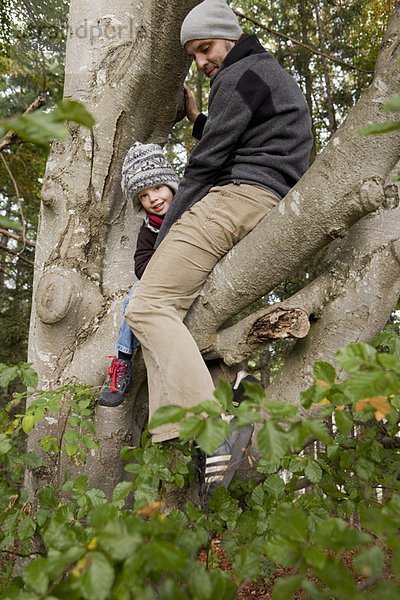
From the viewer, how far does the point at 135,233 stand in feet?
11.0

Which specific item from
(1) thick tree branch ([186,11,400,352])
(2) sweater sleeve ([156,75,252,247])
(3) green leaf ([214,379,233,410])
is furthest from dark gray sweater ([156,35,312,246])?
(3) green leaf ([214,379,233,410])

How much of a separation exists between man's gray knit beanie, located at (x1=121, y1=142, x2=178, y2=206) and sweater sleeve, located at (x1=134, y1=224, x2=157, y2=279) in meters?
0.21

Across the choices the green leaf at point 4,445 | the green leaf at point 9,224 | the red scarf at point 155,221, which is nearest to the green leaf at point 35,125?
the green leaf at point 9,224

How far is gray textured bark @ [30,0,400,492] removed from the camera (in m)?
2.10

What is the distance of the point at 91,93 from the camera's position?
3283mm

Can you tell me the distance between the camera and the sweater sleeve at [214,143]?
7.86 ft

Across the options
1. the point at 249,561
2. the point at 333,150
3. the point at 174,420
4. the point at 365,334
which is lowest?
the point at 249,561

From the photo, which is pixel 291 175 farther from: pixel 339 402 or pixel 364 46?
pixel 364 46

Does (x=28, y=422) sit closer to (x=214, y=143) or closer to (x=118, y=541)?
(x=118, y=541)

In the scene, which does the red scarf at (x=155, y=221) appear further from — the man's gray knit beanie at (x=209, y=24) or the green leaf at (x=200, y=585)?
the green leaf at (x=200, y=585)

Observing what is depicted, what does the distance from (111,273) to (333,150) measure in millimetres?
1608

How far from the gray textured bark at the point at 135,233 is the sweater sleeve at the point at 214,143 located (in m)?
0.37

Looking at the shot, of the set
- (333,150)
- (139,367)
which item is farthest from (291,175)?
(139,367)

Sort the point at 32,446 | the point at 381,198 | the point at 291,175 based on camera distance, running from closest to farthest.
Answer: the point at 381,198 → the point at 291,175 → the point at 32,446
